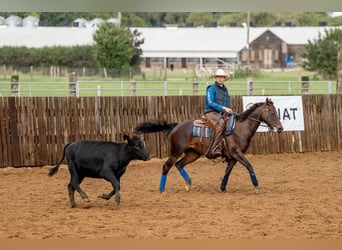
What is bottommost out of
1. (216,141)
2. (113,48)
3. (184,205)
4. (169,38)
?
(184,205)

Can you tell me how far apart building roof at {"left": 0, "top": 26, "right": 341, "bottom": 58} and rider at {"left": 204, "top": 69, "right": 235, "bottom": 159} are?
47.6 metres

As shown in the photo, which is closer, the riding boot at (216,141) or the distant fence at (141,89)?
the riding boot at (216,141)

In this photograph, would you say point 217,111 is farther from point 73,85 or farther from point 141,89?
point 141,89

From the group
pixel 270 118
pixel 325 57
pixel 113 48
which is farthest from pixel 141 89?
pixel 113 48

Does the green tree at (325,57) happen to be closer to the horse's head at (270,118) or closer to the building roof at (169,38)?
the building roof at (169,38)

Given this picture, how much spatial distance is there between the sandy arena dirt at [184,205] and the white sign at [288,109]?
6.56ft

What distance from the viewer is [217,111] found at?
11.3 metres

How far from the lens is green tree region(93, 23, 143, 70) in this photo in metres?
48.8

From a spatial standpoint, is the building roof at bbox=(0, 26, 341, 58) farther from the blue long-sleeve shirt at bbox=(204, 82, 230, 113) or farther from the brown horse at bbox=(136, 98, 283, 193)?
the blue long-sleeve shirt at bbox=(204, 82, 230, 113)

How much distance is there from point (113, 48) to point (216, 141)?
38.7 m

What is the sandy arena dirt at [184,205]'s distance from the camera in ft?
23.9

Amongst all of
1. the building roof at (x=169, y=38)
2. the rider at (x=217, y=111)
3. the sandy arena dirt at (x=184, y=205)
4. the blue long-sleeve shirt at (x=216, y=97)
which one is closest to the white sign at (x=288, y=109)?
the sandy arena dirt at (x=184, y=205)

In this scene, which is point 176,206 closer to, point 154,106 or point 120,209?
point 120,209

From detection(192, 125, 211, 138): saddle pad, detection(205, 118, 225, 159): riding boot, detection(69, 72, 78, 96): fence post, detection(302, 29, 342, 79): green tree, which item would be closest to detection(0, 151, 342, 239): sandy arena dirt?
detection(205, 118, 225, 159): riding boot
